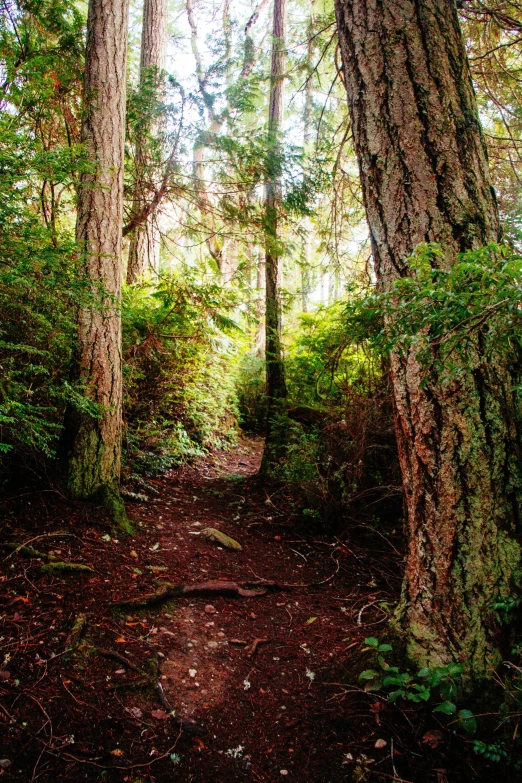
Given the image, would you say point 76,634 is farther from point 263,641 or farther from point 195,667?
point 263,641

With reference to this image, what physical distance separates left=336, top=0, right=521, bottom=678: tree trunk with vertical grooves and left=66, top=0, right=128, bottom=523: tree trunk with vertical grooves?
9.33 ft

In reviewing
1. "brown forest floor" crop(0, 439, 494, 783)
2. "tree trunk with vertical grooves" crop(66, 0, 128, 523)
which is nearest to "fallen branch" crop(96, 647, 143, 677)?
"brown forest floor" crop(0, 439, 494, 783)

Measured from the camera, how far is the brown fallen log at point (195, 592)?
3188mm

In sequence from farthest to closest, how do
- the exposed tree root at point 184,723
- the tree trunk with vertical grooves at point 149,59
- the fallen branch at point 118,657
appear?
the tree trunk with vertical grooves at point 149,59, the fallen branch at point 118,657, the exposed tree root at point 184,723

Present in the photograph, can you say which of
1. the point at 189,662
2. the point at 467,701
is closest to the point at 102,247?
the point at 189,662

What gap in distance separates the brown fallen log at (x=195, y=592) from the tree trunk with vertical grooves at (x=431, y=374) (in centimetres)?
158

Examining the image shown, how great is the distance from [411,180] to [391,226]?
0.80 feet

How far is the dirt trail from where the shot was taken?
2.08 meters

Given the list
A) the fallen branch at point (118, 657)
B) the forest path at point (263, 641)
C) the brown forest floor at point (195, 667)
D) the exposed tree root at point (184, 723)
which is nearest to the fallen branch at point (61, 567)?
the brown forest floor at point (195, 667)

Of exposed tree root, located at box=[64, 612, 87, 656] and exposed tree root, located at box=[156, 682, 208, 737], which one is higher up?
exposed tree root, located at box=[64, 612, 87, 656]

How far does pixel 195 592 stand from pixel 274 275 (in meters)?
4.95

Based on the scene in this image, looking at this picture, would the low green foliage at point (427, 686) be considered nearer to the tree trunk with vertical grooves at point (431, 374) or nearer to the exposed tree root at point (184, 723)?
the tree trunk with vertical grooves at point (431, 374)

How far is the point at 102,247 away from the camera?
4.53 meters

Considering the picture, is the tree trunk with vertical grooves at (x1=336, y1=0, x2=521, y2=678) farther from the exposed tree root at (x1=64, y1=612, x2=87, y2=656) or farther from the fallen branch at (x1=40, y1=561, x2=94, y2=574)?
the fallen branch at (x1=40, y1=561, x2=94, y2=574)
